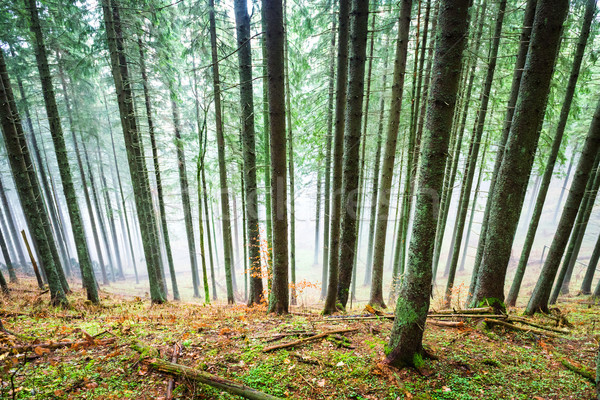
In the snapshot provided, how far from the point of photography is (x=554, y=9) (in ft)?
14.1

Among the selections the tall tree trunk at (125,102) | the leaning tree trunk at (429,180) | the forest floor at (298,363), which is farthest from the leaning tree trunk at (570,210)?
the tall tree trunk at (125,102)

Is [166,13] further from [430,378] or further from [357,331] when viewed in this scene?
[430,378]

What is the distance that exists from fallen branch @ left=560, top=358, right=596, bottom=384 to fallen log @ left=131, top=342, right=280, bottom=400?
4.42m

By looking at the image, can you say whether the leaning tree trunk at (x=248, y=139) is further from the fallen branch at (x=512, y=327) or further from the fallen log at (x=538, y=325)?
the fallen log at (x=538, y=325)

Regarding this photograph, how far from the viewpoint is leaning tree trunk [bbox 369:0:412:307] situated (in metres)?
6.92

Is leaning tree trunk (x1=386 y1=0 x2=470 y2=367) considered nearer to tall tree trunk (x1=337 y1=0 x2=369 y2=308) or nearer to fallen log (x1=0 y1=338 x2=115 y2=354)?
tall tree trunk (x1=337 y1=0 x2=369 y2=308)

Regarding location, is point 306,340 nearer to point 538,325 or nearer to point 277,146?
point 277,146

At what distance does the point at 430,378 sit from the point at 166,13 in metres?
13.3

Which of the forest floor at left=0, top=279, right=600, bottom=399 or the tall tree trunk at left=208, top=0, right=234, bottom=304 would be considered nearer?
the forest floor at left=0, top=279, right=600, bottom=399

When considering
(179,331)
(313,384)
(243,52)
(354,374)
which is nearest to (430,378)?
(354,374)

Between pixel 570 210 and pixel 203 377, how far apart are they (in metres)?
8.47

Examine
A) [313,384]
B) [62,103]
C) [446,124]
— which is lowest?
[313,384]

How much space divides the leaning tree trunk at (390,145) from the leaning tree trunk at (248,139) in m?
4.10

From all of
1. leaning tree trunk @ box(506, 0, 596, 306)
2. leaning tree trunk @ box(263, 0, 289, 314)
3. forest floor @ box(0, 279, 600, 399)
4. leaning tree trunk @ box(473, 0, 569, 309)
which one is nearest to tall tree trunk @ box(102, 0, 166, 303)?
forest floor @ box(0, 279, 600, 399)
